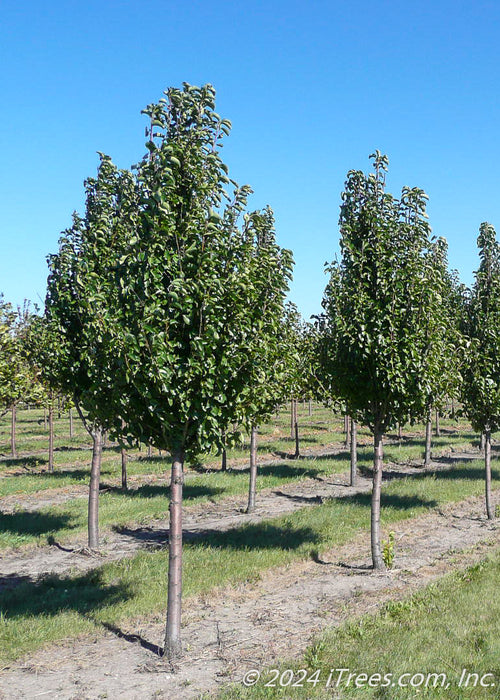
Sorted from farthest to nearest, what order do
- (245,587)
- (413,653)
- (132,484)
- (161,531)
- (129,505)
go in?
(132,484)
(129,505)
(161,531)
(245,587)
(413,653)

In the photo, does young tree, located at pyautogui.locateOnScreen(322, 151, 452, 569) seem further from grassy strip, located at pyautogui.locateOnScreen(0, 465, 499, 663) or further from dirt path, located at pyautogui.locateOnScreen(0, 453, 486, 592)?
dirt path, located at pyautogui.locateOnScreen(0, 453, 486, 592)

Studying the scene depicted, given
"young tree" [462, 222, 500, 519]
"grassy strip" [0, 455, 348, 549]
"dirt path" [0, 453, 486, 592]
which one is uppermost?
"young tree" [462, 222, 500, 519]

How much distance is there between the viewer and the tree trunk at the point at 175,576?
885 cm

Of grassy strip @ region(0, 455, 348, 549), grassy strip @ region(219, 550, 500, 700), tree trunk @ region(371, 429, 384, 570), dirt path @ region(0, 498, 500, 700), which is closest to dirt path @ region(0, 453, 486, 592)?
grassy strip @ region(0, 455, 348, 549)

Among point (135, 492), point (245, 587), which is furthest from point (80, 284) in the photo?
point (135, 492)

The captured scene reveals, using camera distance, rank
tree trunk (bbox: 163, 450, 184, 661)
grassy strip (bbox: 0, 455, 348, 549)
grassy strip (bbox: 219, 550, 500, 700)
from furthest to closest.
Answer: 1. grassy strip (bbox: 0, 455, 348, 549)
2. tree trunk (bbox: 163, 450, 184, 661)
3. grassy strip (bbox: 219, 550, 500, 700)

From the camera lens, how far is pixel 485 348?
18625 millimetres

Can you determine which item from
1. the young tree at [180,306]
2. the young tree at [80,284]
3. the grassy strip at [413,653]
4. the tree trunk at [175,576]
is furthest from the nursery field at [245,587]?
the young tree at [80,284]

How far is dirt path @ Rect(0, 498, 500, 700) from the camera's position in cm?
809

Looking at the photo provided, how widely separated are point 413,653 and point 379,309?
726 centimetres

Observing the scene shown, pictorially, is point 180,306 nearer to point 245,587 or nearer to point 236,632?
point 236,632

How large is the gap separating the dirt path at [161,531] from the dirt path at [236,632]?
4420 mm

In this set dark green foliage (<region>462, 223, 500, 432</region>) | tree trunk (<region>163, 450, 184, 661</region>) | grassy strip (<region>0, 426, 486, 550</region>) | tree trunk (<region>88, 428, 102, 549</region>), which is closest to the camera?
tree trunk (<region>163, 450, 184, 661</region>)

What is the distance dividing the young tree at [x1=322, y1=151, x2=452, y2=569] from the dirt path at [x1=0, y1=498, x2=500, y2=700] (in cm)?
136
